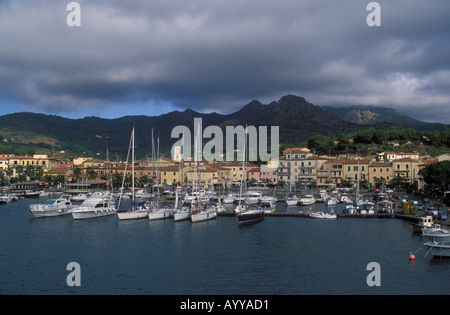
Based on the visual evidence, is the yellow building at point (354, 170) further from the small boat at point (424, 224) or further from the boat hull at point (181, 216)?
the boat hull at point (181, 216)

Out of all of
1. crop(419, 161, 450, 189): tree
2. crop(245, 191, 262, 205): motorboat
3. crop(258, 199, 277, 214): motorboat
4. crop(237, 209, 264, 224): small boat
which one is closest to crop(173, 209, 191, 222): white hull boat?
crop(237, 209, 264, 224): small boat

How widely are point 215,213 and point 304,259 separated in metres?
22.9

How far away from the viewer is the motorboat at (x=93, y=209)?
167 feet

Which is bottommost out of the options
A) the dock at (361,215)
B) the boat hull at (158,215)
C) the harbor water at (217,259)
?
the harbor water at (217,259)

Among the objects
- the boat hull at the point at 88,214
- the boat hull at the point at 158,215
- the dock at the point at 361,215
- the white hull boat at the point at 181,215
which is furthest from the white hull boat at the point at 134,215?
the dock at the point at 361,215

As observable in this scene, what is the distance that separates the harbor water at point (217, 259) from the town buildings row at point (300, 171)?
45.7 metres

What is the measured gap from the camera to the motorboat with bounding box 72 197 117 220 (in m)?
50.8

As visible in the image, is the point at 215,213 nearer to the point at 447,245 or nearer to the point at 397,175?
the point at 447,245

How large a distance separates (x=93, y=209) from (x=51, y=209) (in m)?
6.17

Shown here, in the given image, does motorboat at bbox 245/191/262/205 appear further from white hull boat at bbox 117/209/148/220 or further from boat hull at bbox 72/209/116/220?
boat hull at bbox 72/209/116/220

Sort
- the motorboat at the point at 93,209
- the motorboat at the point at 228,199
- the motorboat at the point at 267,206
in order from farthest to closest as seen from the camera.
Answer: the motorboat at the point at 228,199, the motorboat at the point at 267,206, the motorboat at the point at 93,209

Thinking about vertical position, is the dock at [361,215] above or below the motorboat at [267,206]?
below

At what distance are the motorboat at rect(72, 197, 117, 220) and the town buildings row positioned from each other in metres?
32.1
